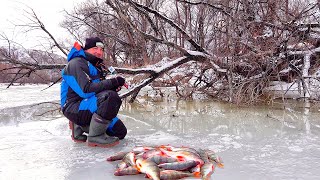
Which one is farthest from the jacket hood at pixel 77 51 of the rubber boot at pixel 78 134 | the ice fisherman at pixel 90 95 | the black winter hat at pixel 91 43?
the rubber boot at pixel 78 134

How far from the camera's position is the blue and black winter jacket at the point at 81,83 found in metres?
3.07

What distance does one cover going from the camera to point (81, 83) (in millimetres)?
3055

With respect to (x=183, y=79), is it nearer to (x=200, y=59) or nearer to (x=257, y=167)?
(x=200, y=59)

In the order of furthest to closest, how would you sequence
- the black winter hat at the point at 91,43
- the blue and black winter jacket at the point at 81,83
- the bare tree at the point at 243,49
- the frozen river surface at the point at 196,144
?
1. the bare tree at the point at 243,49
2. the black winter hat at the point at 91,43
3. the blue and black winter jacket at the point at 81,83
4. the frozen river surface at the point at 196,144

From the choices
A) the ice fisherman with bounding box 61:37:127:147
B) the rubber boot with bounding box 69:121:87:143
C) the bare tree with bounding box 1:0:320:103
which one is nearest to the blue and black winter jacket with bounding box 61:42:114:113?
the ice fisherman with bounding box 61:37:127:147

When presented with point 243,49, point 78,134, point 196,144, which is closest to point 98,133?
point 78,134

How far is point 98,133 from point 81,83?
57 cm

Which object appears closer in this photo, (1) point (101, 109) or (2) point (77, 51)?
(1) point (101, 109)

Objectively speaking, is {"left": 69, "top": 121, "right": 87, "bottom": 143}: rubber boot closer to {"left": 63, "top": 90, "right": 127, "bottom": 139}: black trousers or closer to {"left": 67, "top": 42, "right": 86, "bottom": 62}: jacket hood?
{"left": 63, "top": 90, "right": 127, "bottom": 139}: black trousers

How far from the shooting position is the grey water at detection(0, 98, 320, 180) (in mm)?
2342

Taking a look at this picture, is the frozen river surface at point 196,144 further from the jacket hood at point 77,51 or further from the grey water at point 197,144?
the jacket hood at point 77,51

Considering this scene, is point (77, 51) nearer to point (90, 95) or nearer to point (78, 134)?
point (90, 95)

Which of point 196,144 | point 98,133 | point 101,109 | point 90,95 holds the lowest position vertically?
point 196,144

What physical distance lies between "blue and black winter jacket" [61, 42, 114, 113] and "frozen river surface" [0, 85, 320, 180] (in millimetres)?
487
